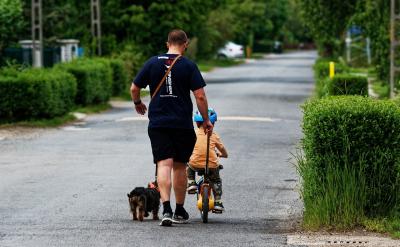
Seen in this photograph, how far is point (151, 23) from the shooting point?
2055 inches

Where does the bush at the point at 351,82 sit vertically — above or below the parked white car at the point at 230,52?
above

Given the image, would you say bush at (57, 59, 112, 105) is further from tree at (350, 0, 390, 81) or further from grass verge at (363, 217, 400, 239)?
grass verge at (363, 217, 400, 239)

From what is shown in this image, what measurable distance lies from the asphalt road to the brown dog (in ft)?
0.45

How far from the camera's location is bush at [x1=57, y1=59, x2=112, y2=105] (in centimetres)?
3178

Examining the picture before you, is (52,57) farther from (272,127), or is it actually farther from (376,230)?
(376,230)

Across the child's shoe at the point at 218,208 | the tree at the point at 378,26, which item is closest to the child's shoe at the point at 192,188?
the child's shoe at the point at 218,208

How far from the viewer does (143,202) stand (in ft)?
38.2

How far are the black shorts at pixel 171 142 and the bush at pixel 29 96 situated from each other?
48.9 ft

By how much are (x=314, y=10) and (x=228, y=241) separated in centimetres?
3039

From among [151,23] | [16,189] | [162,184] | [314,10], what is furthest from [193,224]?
[151,23]

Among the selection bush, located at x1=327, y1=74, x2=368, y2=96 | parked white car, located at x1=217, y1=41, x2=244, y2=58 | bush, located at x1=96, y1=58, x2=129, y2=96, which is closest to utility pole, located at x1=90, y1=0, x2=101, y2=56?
bush, located at x1=96, y1=58, x2=129, y2=96

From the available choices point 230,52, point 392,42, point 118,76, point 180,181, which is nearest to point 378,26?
point 392,42

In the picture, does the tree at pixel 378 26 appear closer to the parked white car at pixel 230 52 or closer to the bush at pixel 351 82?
the bush at pixel 351 82

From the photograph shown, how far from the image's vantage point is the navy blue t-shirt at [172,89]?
1148 centimetres
